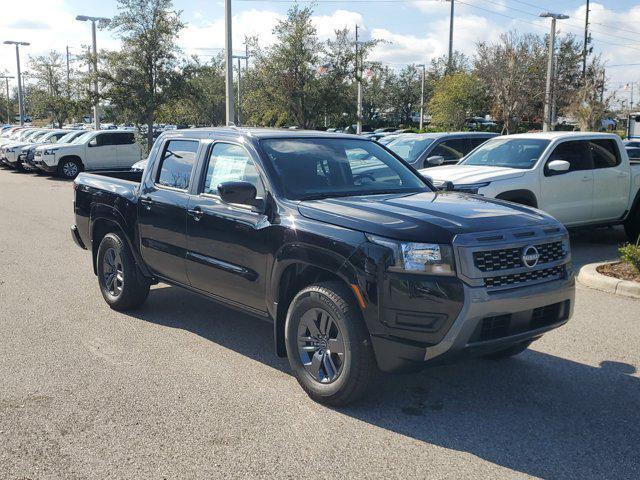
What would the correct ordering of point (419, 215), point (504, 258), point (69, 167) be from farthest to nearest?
1. point (69, 167)
2. point (419, 215)
3. point (504, 258)

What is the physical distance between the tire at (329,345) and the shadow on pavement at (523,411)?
219mm

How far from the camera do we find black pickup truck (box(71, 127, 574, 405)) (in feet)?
13.6

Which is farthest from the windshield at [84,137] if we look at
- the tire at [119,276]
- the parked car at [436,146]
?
the tire at [119,276]

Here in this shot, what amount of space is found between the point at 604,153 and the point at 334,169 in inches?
277

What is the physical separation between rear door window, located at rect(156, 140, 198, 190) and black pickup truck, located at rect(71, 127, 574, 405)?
0.02m

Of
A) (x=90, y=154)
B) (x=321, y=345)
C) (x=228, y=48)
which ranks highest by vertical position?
(x=228, y=48)

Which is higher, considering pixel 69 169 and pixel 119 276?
pixel 119 276

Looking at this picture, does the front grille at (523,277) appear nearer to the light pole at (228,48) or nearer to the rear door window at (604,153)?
the rear door window at (604,153)

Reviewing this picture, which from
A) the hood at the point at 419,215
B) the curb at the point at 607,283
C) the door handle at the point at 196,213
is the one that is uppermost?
the hood at the point at 419,215

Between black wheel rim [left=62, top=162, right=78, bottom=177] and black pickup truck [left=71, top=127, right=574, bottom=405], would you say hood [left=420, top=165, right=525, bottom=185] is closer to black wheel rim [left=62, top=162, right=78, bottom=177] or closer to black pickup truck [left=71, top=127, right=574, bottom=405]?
black pickup truck [left=71, top=127, right=574, bottom=405]

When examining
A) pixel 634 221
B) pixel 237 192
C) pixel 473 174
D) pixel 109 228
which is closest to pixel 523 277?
pixel 237 192

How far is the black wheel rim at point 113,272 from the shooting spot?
22.5ft

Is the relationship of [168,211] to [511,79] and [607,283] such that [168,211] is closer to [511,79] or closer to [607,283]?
[607,283]

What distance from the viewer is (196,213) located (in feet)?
18.4
